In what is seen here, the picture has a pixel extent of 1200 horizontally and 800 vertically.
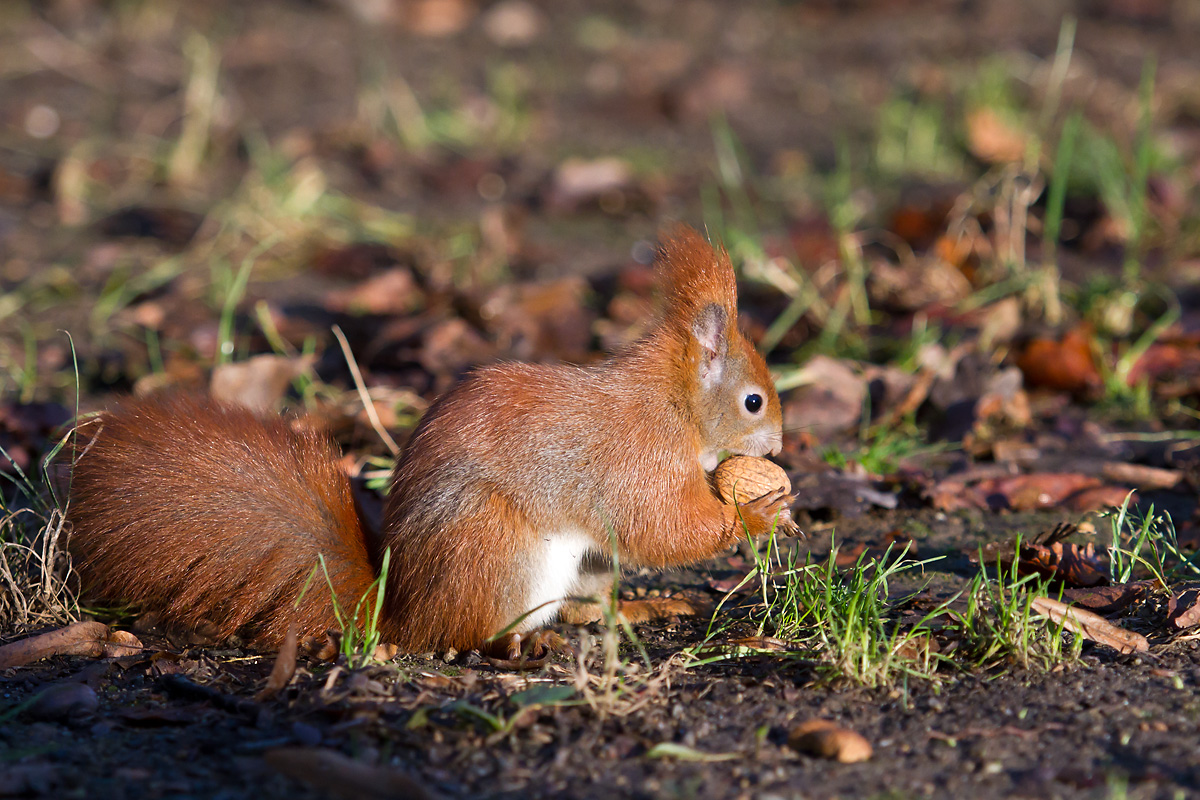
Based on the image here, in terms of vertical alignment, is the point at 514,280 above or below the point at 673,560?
above

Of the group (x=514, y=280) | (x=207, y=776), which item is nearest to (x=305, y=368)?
(x=514, y=280)

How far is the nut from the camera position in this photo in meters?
2.61

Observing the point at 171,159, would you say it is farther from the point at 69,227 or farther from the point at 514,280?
the point at 514,280

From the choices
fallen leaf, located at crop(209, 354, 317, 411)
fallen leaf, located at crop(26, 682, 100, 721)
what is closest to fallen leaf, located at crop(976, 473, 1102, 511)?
fallen leaf, located at crop(209, 354, 317, 411)

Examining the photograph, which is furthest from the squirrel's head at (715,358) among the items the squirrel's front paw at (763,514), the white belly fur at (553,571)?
the white belly fur at (553,571)

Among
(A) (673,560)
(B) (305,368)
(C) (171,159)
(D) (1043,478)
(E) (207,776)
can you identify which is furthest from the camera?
(C) (171,159)

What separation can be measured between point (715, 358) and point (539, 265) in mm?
2472

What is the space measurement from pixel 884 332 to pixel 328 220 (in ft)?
8.38

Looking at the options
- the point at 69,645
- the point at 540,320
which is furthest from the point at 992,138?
the point at 69,645

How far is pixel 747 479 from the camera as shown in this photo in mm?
2617

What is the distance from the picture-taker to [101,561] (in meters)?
2.34

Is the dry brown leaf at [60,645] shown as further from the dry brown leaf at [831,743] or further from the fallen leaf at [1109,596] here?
the fallen leaf at [1109,596]

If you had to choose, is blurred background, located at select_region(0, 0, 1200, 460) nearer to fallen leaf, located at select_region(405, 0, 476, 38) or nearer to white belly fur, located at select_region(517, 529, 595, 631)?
fallen leaf, located at select_region(405, 0, 476, 38)

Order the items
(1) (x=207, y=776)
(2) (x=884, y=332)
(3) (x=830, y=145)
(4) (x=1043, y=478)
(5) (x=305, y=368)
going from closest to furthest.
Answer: (1) (x=207, y=776)
(4) (x=1043, y=478)
(5) (x=305, y=368)
(2) (x=884, y=332)
(3) (x=830, y=145)
